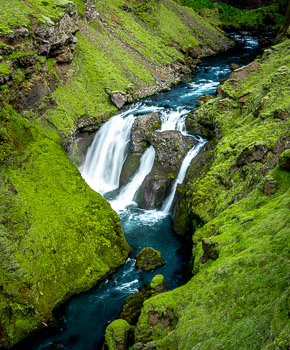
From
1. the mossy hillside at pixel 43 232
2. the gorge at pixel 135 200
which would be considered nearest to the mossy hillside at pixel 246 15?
the gorge at pixel 135 200

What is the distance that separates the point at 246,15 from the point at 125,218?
280ft

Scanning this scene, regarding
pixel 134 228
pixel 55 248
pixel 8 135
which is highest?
pixel 8 135

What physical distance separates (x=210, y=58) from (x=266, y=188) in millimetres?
55350

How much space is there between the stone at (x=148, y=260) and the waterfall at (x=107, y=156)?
11434mm

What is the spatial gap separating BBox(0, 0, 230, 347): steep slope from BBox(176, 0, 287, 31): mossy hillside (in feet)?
126

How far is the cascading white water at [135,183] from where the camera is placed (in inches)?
1217

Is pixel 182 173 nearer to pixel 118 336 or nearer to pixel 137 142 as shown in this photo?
pixel 137 142

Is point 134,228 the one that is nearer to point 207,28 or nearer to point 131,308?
point 131,308

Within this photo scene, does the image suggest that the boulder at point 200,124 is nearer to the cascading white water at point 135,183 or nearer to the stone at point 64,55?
the cascading white water at point 135,183

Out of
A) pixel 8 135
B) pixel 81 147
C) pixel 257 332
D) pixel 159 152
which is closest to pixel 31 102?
pixel 81 147

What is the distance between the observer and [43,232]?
21.0 metres

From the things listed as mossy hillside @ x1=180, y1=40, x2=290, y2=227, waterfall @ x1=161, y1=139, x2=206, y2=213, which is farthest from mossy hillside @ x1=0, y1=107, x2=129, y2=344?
mossy hillside @ x1=180, y1=40, x2=290, y2=227

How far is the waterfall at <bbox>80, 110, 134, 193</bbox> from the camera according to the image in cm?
3422

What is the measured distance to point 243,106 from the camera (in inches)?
1196
